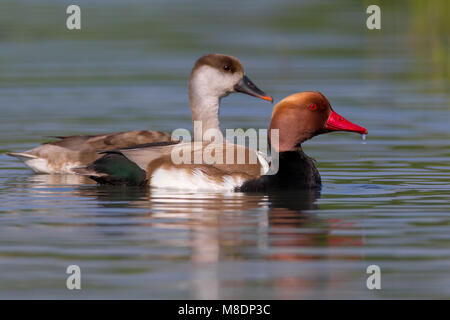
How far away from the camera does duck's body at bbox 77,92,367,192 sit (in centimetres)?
1215

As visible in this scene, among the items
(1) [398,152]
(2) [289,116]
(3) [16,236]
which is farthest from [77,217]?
(1) [398,152]

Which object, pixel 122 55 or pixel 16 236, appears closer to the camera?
pixel 16 236

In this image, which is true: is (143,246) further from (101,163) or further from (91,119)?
(91,119)

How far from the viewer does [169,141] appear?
12961 millimetres

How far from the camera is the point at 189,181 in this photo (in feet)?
40.2

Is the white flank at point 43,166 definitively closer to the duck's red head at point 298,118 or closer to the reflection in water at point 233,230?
the reflection in water at point 233,230

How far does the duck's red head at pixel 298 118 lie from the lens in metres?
12.7

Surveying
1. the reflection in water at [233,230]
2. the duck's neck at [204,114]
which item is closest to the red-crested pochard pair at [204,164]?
the reflection in water at [233,230]

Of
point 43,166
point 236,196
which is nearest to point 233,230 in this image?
point 236,196

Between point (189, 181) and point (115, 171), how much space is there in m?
0.79

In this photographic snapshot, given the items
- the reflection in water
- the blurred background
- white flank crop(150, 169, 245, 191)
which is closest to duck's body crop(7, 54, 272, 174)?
the blurred background

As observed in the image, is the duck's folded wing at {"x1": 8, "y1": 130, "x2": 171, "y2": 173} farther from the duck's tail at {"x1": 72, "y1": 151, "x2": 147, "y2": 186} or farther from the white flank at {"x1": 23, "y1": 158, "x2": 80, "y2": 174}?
the duck's tail at {"x1": 72, "y1": 151, "x2": 147, "y2": 186}

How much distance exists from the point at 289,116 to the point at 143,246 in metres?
3.69

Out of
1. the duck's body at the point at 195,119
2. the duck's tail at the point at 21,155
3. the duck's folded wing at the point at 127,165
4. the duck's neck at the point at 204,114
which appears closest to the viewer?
the duck's folded wing at the point at 127,165
